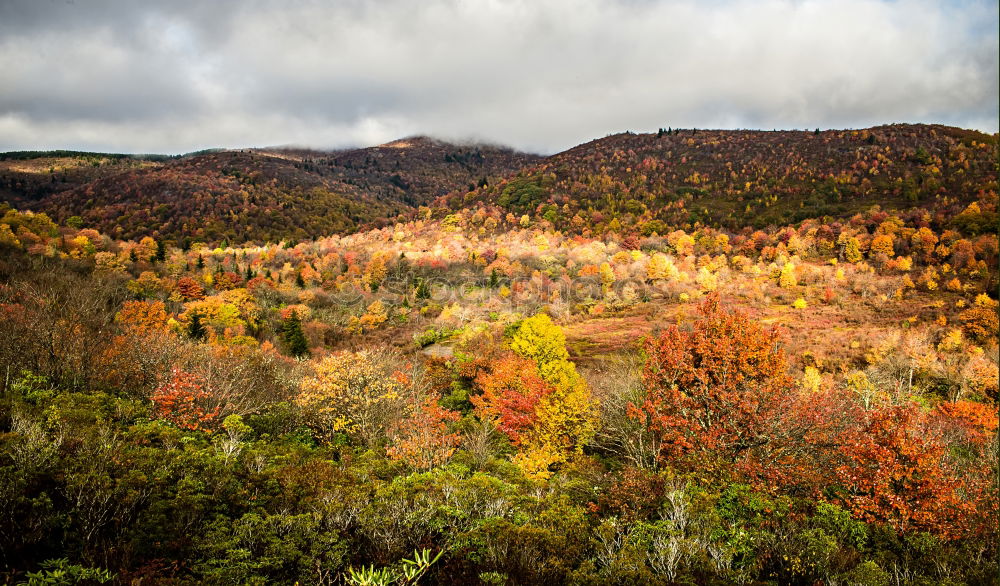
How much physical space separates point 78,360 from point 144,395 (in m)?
3.15

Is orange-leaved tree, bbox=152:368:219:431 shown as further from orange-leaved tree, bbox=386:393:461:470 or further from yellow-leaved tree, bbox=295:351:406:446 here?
orange-leaved tree, bbox=386:393:461:470

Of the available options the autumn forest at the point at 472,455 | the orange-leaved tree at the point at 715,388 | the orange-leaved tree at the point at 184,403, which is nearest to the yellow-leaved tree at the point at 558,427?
the autumn forest at the point at 472,455

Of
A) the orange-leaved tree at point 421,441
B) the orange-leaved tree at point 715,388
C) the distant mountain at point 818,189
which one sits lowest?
the orange-leaved tree at point 421,441

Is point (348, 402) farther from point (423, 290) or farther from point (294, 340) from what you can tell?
point (423, 290)

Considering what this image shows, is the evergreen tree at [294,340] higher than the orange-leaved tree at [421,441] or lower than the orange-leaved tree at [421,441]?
lower

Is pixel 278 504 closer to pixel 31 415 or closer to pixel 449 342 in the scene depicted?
pixel 31 415

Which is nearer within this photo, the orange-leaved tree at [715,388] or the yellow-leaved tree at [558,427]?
the orange-leaved tree at [715,388]

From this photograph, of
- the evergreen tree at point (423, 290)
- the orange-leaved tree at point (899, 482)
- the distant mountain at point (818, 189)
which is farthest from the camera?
the distant mountain at point (818, 189)

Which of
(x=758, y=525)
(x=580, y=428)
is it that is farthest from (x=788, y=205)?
(x=758, y=525)

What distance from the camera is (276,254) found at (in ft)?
463

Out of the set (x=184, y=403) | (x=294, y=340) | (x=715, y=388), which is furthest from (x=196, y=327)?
(x=715, y=388)

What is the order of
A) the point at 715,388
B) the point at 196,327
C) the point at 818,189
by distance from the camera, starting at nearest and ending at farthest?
1. the point at 715,388
2. the point at 196,327
3. the point at 818,189

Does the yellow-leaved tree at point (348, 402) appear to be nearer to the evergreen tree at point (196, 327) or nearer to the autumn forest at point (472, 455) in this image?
the autumn forest at point (472, 455)

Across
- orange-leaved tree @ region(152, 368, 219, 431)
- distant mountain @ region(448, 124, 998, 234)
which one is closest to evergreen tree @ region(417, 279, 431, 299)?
distant mountain @ region(448, 124, 998, 234)
